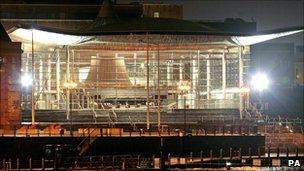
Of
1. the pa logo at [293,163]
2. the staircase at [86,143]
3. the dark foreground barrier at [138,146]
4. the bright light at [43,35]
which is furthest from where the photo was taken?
the bright light at [43,35]

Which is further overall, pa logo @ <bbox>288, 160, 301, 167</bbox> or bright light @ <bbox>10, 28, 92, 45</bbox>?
bright light @ <bbox>10, 28, 92, 45</bbox>

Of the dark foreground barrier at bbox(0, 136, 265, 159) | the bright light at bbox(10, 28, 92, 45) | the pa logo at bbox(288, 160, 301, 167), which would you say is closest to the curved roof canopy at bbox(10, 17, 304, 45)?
the bright light at bbox(10, 28, 92, 45)

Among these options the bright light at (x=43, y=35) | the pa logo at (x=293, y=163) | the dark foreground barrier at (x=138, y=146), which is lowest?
the pa logo at (x=293, y=163)

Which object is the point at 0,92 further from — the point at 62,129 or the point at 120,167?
the point at 120,167

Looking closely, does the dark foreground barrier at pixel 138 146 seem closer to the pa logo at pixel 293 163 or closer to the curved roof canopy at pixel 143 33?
the pa logo at pixel 293 163

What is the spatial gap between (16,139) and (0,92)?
542cm

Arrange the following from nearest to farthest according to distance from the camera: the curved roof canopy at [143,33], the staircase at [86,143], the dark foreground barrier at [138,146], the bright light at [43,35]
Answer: the dark foreground barrier at [138,146] < the staircase at [86,143] < the bright light at [43,35] < the curved roof canopy at [143,33]

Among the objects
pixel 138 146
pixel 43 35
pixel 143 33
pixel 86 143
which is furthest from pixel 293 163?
pixel 43 35

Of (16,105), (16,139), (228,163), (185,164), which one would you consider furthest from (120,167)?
(16,105)

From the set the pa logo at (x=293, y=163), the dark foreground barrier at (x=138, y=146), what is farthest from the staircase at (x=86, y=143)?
the pa logo at (x=293, y=163)

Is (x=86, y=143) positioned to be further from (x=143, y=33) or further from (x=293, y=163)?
(x=293, y=163)

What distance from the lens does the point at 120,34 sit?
46.7 m

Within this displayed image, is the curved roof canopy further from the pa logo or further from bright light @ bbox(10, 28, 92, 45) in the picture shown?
the pa logo

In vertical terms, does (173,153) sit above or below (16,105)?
below
